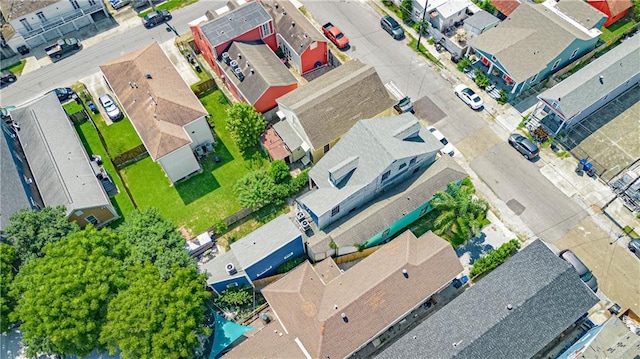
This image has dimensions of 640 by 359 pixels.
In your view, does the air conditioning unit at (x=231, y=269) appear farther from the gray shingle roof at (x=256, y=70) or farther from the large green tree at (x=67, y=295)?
the gray shingle roof at (x=256, y=70)

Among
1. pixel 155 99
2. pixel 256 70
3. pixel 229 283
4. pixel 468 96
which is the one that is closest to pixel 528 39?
Answer: pixel 468 96

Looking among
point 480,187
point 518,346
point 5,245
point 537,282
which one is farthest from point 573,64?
point 5,245

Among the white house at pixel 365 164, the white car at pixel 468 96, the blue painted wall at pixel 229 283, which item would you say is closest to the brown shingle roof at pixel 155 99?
the blue painted wall at pixel 229 283

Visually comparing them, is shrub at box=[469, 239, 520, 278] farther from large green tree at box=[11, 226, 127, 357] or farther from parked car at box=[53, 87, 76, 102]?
parked car at box=[53, 87, 76, 102]

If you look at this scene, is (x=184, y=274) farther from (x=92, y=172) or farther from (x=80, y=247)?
(x=92, y=172)

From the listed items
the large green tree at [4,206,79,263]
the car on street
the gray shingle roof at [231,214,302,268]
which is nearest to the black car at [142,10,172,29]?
the large green tree at [4,206,79,263]

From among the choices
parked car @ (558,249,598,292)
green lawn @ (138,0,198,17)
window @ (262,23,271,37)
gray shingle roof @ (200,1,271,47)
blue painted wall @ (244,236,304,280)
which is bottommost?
parked car @ (558,249,598,292)
